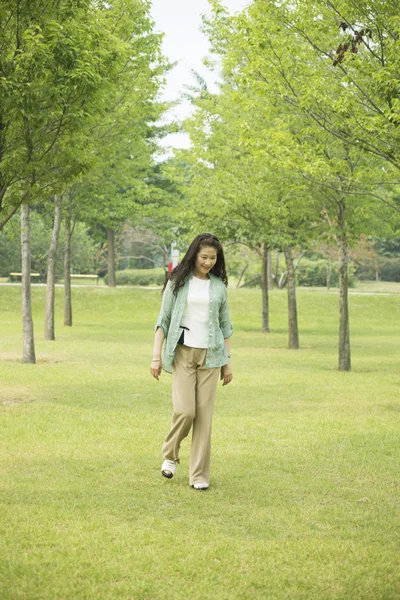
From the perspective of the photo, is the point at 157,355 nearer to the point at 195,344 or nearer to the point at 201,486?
the point at 195,344

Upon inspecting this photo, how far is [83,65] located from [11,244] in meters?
44.2

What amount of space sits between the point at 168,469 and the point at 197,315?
136cm

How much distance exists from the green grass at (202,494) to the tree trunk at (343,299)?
141 cm

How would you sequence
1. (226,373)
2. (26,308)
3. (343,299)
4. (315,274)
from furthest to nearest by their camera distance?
(315,274) < (26,308) < (343,299) < (226,373)

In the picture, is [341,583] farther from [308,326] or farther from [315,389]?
[308,326]

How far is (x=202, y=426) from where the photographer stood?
720 cm

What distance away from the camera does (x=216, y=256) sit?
23.8 feet

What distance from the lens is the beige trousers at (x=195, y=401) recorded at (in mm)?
7180

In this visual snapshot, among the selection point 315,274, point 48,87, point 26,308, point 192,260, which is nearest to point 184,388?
point 192,260

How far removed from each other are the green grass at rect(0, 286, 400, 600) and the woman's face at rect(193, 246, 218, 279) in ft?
5.97

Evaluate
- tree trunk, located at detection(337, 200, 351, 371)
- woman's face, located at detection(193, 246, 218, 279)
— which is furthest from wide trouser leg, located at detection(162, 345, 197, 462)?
tree trunk, located at detection(337, 200, 351, 371)

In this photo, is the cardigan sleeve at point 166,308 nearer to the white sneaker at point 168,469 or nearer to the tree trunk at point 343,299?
the white sneaker at point 168,469

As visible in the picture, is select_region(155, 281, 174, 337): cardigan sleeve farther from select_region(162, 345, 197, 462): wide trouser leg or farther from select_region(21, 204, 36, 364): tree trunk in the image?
select_region(21, 204, 36, 364): tree trunk

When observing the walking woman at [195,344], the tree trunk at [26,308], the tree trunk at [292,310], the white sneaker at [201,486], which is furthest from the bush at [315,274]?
the white sneaker at [201,486]
